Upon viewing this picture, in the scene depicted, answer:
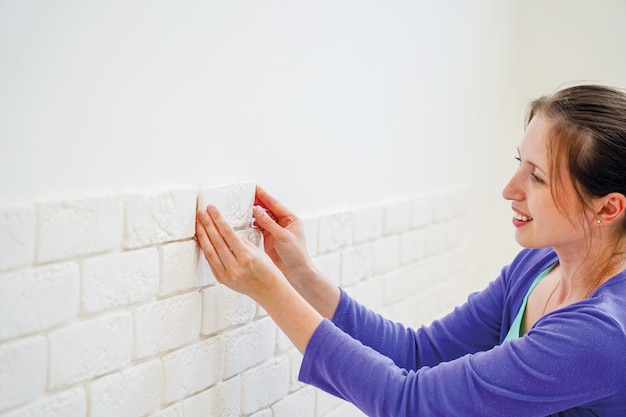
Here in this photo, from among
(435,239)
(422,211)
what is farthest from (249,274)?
(435,239)

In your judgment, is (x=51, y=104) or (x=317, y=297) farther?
(x=317, y=297)

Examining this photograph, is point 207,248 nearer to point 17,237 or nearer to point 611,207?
point 17,237

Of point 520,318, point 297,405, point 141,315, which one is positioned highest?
point 141,315

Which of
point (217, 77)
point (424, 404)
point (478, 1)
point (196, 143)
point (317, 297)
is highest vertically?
point (478, 1)

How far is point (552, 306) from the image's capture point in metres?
1.56

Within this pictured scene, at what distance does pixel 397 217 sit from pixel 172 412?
2.88ft

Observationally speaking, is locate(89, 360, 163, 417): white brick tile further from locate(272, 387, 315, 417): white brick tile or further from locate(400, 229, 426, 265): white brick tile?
locate(400, 229, 426, 265): white brick tile

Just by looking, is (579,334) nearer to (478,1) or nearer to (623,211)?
(623,211)

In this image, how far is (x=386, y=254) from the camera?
192 centimetres

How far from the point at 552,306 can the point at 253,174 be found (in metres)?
0.68

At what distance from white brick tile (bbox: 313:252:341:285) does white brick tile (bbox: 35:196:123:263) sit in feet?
1.94

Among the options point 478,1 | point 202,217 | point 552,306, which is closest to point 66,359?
point 202,217

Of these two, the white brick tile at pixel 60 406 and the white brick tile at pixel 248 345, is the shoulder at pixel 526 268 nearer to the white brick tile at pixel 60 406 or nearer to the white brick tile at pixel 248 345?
the white brick tile at pixel 248 345

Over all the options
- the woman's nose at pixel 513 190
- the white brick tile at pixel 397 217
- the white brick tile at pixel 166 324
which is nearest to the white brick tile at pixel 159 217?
the white brick tile at pixel 166 324
